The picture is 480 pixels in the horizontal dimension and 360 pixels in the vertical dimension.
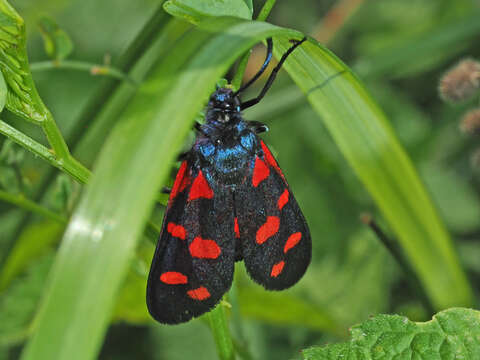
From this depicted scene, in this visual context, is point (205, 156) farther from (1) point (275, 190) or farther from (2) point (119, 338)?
(2) point (119, 338)

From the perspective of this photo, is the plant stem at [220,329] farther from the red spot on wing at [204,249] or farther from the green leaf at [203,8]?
the green leaf at [203,8]

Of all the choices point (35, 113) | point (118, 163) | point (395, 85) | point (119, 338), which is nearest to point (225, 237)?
point (35, 113)

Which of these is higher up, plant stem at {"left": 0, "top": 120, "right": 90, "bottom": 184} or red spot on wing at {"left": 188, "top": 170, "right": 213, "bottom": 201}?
red spot on wing at {"left": 188, "top": 170, "right": 213, "bottom": 201}

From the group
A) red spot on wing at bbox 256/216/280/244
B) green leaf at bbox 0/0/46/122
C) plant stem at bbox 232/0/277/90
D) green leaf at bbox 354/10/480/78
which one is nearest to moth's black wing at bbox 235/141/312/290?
red spot on wing at bbox 256/216/280/244

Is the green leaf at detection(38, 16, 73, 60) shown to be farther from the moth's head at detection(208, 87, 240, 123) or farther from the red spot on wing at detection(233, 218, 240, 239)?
the red spot on wing at detection(233, 218, 240, 239)

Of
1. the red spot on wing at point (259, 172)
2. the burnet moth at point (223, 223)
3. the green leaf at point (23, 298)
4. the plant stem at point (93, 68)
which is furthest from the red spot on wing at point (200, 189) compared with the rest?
the green leaf at point (23, 298)

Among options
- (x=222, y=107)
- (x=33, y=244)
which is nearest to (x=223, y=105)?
(x=222, y=107)

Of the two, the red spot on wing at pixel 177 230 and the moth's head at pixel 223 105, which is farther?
the moth's head at pixel 223 105
